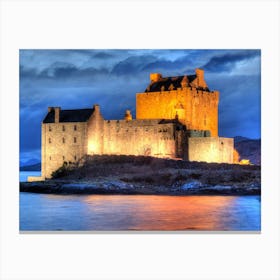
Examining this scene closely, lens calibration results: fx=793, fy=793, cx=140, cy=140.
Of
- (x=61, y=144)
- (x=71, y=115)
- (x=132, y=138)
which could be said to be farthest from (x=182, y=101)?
(x=61, y=144)

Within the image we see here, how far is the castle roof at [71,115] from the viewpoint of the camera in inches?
1663

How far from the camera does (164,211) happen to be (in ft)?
107

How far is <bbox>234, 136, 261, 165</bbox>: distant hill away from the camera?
45.9 m

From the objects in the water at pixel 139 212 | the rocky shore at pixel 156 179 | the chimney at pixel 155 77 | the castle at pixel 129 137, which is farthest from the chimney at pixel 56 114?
the water at pixel 139 212

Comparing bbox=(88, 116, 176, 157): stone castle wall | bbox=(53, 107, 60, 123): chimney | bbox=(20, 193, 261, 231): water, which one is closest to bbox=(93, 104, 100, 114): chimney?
bbox=(88, 116, 176, 157): stone castle wall

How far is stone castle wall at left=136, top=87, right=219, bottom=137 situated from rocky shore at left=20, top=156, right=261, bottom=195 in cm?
576

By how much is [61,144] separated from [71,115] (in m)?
1.76

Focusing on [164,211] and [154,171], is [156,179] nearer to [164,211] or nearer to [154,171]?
[154,171]

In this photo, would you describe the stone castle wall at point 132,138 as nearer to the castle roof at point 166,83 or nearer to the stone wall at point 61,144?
the stone wall at point 61,144

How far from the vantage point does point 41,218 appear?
32.4 metres

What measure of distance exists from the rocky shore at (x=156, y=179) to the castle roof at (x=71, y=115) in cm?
306
